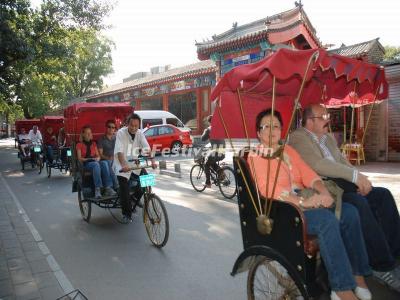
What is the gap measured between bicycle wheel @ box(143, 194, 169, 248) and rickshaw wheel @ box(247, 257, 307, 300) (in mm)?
1932

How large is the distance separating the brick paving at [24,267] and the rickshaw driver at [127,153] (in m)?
1.27

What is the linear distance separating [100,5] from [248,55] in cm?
762

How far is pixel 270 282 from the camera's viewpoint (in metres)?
2.82

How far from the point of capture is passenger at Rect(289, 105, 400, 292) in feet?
8.80

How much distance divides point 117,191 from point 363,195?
12.7 ft

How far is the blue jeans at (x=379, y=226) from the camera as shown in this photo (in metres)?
2.67

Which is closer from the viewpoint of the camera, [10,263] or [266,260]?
[266,260]

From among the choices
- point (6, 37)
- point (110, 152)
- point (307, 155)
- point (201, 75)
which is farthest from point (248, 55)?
point (307, 155)

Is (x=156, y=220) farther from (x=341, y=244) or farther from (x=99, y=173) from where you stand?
(x=341, y=244)

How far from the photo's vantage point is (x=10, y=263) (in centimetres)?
423

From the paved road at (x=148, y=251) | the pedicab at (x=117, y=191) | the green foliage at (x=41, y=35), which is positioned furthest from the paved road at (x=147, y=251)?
the green foliage at (x=41, y=35)

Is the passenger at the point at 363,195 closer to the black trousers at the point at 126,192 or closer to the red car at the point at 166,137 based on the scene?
the black trousers at the point at 126,192

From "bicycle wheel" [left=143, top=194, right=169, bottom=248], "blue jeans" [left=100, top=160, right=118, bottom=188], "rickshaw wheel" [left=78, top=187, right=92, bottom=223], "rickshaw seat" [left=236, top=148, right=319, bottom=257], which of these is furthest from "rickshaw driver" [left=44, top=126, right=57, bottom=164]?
"rickshaw seat" [left=236, top=148, right=319, bottom=257]

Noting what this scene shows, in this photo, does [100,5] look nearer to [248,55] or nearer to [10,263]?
[248,55]
